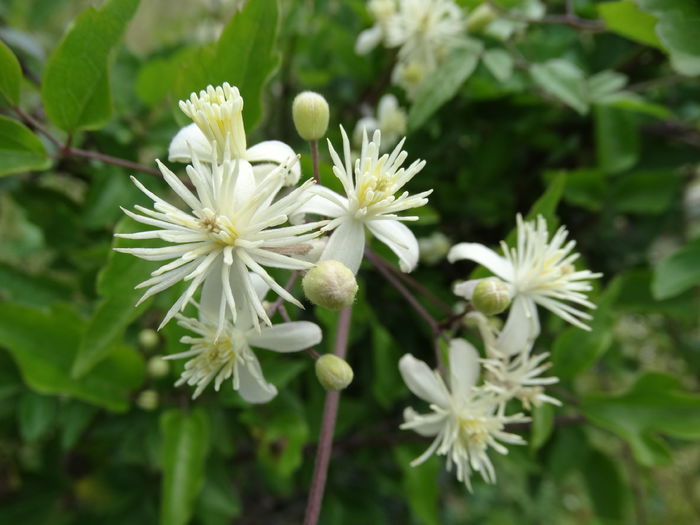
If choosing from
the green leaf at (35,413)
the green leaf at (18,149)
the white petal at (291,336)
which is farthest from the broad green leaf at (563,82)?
the green leaf at (35,413)

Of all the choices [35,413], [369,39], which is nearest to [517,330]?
[369,39]

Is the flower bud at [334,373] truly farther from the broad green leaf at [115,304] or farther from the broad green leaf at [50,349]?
the broad green leaf at [50,349]

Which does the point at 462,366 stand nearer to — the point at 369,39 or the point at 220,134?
the point at 220,134

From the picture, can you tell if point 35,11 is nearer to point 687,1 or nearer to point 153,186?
point 153,186

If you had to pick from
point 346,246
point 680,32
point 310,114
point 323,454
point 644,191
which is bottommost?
point 323,454

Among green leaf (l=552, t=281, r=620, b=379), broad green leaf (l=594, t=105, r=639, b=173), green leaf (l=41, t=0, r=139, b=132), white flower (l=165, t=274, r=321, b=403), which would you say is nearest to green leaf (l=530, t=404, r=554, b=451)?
green leaf (l=552, t=281, r=620, b=379)

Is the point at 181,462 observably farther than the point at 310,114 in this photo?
Yes

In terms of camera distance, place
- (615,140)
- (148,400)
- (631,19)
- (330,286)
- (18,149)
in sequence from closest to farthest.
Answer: (330,286)
(18,149)
(631,19)
(148,400)
(615,140)
